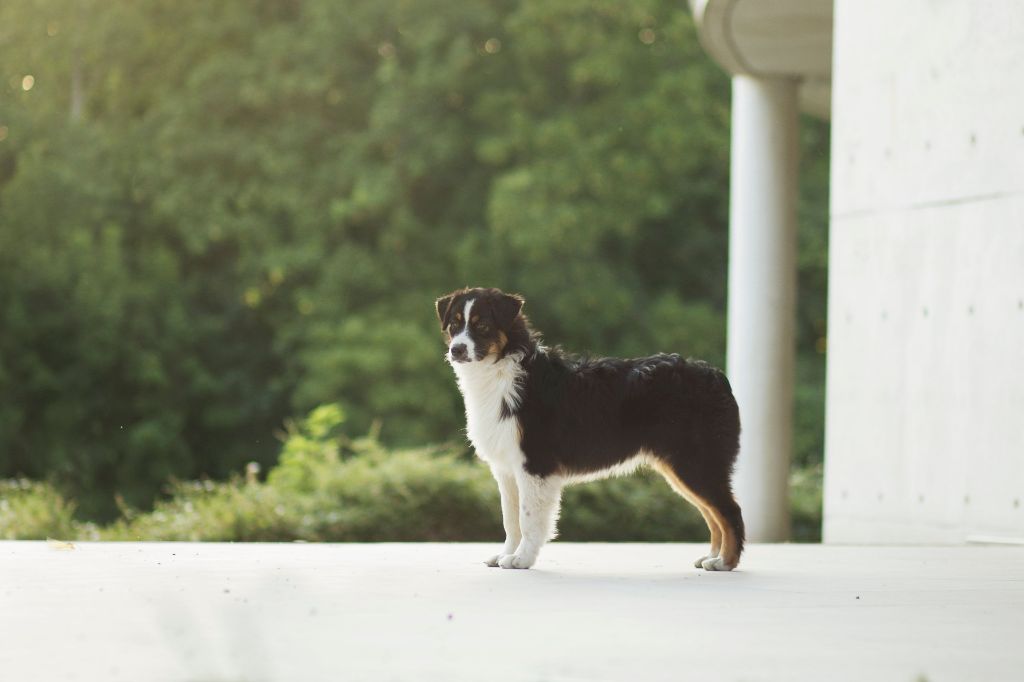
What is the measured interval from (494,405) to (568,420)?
35cm

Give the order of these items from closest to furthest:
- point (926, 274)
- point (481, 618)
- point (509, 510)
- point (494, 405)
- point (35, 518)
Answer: point (481, 618), point (494, 405), point (509, 510), point (926, 274), point (35, 518)

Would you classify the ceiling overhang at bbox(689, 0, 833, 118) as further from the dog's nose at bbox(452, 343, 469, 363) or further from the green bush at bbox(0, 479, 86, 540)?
the green bush at bbox(0, 479, 86, 540)

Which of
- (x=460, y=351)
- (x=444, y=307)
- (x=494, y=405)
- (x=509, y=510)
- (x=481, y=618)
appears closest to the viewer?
(x=481, y=618)

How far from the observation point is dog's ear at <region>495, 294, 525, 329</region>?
6.48m

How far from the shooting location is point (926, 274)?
1009cm

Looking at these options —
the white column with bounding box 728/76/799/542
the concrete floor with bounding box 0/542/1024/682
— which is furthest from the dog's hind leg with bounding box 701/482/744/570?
the white column with bounding box 728/76/799/542

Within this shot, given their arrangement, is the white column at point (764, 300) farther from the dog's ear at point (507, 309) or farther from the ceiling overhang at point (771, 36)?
the dog's ear at point (507, 309)

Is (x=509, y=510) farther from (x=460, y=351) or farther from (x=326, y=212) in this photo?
(x=326, y=212)

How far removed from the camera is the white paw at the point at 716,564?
6.61 meters

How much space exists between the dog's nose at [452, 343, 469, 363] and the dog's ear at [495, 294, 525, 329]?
0.27m

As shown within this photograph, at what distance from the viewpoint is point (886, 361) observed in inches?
414

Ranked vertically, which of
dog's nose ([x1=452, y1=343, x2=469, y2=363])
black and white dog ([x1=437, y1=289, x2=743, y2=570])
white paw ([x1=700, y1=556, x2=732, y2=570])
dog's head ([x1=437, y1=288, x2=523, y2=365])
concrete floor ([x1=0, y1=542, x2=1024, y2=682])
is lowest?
white paw ([x1=700, y1=556, x2=732, y2=570])

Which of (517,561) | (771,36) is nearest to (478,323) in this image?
(517,561)

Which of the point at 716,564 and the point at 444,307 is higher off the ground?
the point at 444,307
